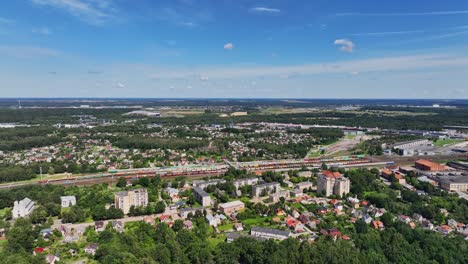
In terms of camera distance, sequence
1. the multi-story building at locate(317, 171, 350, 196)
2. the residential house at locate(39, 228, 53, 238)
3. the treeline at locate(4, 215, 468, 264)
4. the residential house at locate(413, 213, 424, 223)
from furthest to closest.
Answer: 1. the multi-story building at locate(317, 171, 350, 196)
2. the residential house at locate(413, 213, 424, 223)
3. the residential house at locate(39, 228, 53, 238)
4. the treeline at locate(4, 215, 468, 264)

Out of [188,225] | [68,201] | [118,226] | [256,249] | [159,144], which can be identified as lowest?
[188,225]

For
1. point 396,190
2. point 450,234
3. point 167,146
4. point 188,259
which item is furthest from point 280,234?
point 167,146

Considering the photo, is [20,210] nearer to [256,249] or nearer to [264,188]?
[256,249]

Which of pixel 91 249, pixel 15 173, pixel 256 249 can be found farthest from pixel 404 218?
pixel 15 173

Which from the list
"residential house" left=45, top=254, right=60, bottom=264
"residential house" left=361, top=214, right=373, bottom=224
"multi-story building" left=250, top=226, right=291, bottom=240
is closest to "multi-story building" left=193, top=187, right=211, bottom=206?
"multi-story building" left=250, top=226, right=291, bottom=240

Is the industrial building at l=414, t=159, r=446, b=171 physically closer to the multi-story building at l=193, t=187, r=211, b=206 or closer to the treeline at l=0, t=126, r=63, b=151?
the multi-story building at l=193, t=187, r=211, b=206

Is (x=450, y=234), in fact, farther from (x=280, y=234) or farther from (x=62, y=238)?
(x=62, y=238)

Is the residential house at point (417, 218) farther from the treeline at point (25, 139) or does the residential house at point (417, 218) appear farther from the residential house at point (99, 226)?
the treeline at point (25, 139)
